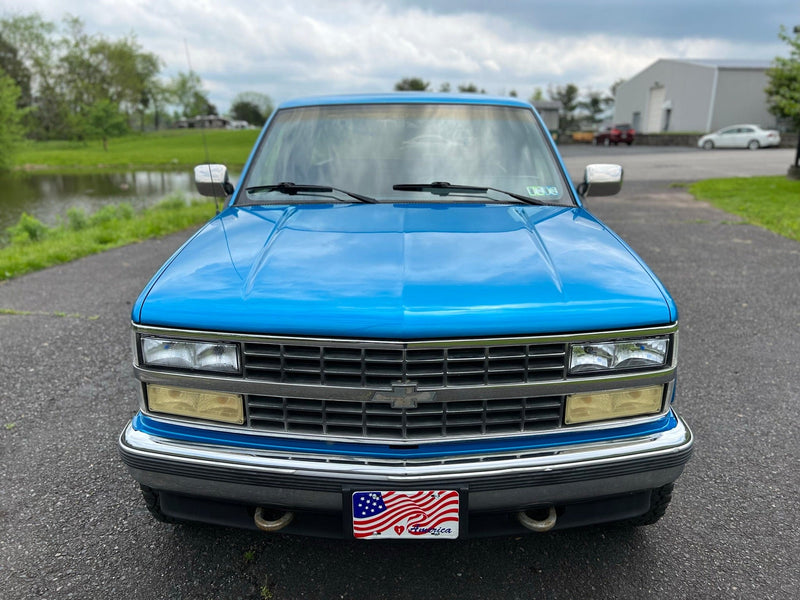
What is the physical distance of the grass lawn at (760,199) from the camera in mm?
9625

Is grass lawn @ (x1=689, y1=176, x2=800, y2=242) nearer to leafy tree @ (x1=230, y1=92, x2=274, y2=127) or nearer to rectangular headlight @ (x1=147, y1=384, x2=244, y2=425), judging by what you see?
rectangular headlight @ (x1=147, y1=384, x2=244, y2=425)

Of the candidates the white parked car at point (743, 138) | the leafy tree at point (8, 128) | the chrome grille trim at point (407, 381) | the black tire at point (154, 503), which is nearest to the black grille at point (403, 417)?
the chrome grille trim at point (407, 381)

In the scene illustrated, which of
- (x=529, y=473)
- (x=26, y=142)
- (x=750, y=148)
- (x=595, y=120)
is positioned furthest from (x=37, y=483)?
(x=595, y=120)

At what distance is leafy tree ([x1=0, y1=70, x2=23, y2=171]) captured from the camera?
2988 cm

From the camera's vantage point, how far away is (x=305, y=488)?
185 cm

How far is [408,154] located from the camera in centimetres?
319

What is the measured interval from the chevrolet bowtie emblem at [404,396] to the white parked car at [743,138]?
38679 millimetres

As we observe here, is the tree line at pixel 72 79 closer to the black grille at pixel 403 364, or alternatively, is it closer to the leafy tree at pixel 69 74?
the leafy tree at pixel 69 74

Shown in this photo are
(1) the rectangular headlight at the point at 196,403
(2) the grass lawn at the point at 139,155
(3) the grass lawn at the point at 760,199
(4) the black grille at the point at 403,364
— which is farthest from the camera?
(2) the grass lawn at the point at 139,155

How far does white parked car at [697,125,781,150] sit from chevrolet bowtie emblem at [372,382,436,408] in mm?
38679

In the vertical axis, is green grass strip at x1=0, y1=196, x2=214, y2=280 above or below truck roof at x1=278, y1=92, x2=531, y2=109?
below

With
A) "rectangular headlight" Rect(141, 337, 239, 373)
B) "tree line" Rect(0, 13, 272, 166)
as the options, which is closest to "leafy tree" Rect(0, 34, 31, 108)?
"tree line" Rect(0, 13, 272, 166)

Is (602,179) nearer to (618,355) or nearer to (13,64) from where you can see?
(618,355)

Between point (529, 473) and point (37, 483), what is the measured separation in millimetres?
2446
